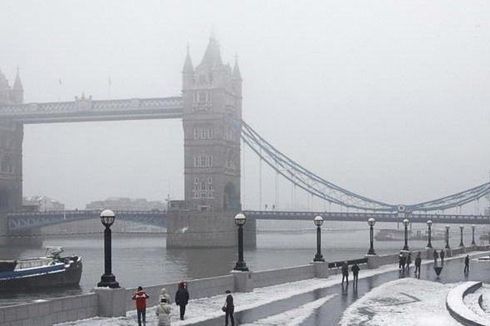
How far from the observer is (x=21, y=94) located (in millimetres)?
156625

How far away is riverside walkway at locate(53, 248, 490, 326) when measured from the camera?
23.4 m

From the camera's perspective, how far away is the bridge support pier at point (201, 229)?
11400 cm

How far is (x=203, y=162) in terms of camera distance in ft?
419

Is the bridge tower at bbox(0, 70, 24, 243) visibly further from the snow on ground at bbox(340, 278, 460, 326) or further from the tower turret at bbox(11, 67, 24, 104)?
the snow on ground at bbox(340, 278, 460, 326)

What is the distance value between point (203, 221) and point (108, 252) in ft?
300

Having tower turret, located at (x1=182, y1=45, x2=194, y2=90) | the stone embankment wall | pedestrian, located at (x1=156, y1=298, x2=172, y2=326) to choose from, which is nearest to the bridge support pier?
tower turret, located at (x1=182, y1=45, x2=194, y2=90)

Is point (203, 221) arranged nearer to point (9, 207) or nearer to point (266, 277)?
point (9, 207)

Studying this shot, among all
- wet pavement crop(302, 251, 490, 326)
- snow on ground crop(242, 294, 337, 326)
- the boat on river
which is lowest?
the boat on river

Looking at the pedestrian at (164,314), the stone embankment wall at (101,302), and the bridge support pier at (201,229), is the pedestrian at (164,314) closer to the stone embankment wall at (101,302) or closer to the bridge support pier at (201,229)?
the stone embankment wall at (101,302)

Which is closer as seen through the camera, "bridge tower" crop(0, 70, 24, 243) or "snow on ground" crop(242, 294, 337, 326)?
"snow on ground" crop(242, 294, 337, 326)

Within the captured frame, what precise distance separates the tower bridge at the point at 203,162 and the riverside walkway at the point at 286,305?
7760 centimetres

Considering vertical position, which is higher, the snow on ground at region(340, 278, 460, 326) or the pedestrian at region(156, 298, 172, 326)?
the pedestrian at region(156, 298, 172, 326)

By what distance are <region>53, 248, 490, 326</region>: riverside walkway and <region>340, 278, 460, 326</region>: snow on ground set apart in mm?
544

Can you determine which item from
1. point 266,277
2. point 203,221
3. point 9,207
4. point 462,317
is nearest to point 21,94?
point 9,207
